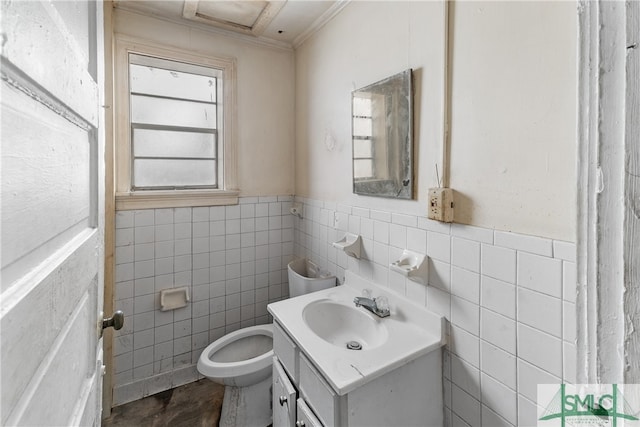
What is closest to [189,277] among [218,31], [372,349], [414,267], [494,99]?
[372,349]

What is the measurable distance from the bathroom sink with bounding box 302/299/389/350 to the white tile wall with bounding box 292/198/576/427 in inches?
8.5

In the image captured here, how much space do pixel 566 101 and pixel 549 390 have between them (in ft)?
2.70

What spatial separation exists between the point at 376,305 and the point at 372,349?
11.4 inches

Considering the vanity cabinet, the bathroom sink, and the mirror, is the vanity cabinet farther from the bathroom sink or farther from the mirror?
the mirror

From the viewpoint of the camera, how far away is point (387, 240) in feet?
4.71

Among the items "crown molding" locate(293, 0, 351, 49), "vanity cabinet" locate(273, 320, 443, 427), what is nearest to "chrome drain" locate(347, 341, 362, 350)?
"vanity cabinet" locate(273, 320, 443, 427)

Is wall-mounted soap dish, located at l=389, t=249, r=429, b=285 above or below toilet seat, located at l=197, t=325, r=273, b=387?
above

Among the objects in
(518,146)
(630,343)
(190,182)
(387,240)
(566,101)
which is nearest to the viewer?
(630,343)

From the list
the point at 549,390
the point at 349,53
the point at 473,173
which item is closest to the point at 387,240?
the point at 473,173

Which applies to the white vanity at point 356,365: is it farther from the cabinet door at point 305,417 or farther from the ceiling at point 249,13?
the ceiling at point 249,13

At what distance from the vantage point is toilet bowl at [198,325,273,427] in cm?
159

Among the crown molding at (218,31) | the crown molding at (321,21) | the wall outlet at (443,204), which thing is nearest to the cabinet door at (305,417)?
the wall outlet at (443,204)

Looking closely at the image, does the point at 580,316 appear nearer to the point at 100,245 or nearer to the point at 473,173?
the point at 473,173

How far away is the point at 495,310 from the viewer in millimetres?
986
